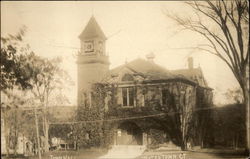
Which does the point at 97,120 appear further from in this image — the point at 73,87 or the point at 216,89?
the point at 216,89

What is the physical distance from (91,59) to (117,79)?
19.4 inches

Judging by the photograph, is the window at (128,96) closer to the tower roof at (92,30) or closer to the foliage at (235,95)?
the tower roof at (92,30)

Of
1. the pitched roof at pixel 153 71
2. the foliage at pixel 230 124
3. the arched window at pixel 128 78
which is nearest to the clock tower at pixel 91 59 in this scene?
the pitched roof at pixel 153 71

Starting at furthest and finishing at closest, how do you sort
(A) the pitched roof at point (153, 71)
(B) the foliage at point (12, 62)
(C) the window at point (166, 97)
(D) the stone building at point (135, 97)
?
(C) the window at point (166, 97), (A) the pitched roof at point (153, 71), (D) the stone building at point (135, 97), (B) the foliage at point (12, 62)

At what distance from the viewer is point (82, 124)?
4750 mm

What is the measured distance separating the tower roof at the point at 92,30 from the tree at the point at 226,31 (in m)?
1.31

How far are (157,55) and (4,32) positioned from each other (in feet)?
7.29

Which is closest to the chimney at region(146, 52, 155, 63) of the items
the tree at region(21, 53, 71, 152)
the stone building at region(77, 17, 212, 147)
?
the stone building at region(77, 17, 212, 147)

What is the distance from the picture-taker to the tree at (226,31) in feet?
16.9

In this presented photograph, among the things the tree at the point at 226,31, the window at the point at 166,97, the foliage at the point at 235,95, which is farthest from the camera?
the foliage at the point at 235,95

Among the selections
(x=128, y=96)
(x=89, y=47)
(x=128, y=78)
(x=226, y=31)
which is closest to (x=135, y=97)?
(x=128, y=96)

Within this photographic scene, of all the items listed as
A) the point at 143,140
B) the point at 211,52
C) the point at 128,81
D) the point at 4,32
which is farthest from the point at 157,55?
the point at 4,32

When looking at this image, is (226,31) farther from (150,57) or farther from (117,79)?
(117,79)

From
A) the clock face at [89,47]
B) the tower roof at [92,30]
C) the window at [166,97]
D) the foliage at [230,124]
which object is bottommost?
the foliage at [230,124]
